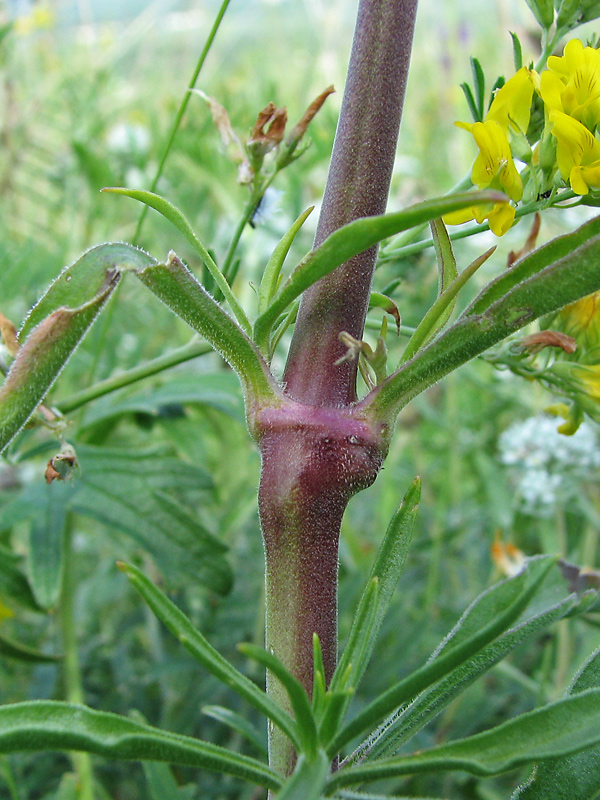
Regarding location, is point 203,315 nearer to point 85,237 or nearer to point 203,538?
point 203,538

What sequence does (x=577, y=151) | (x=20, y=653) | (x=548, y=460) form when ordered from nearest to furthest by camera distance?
(x=577, y=151)
(x=20, y=653)
(x=548, y=460)

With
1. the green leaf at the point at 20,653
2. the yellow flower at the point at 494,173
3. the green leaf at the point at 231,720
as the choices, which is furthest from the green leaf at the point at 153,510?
the yellow flower at the point at 494,173

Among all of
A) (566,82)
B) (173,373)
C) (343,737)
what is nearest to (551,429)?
(173,373)

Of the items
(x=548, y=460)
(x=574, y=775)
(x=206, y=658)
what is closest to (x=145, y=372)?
(x=206, y=658)

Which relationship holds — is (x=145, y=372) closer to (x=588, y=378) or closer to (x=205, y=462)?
(x=588, y=378)

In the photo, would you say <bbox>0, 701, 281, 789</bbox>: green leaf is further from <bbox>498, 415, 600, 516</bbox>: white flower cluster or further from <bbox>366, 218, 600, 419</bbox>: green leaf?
→ <bbox>498, 415, 600, 516</bbox>: white flower cluster

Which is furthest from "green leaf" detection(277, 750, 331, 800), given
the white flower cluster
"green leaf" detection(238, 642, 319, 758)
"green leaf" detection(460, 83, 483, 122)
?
the white flower cluster

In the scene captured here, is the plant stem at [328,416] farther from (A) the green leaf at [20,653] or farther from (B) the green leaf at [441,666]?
(A) the green leaf at [20,653]
